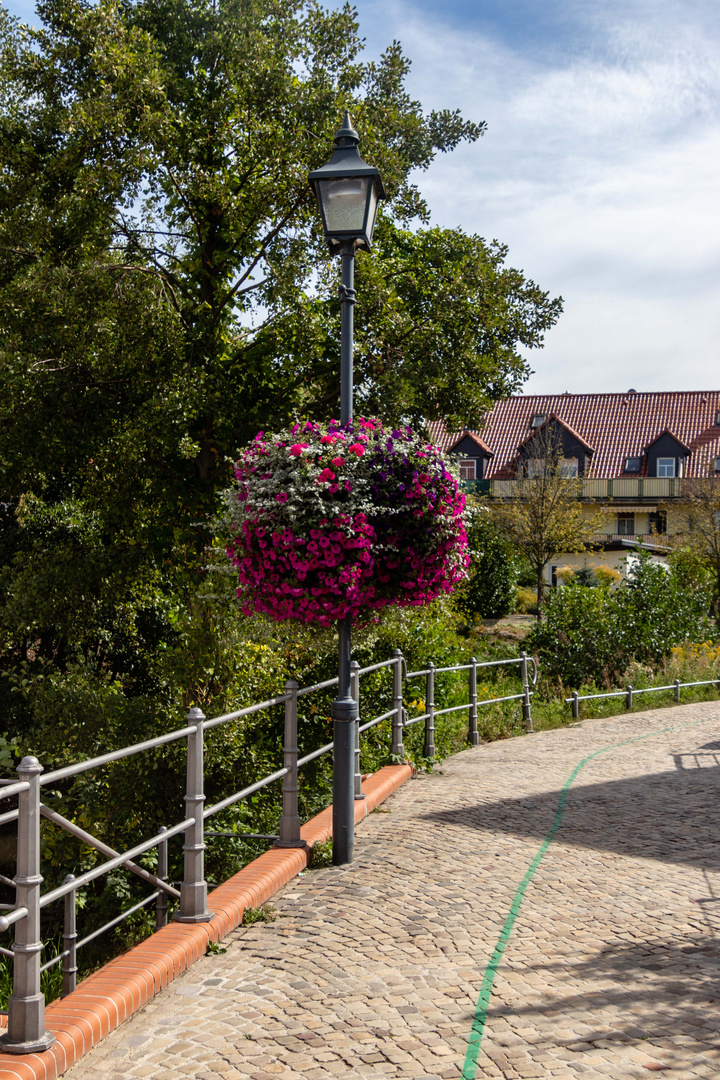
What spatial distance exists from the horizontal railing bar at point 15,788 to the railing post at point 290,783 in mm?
2834

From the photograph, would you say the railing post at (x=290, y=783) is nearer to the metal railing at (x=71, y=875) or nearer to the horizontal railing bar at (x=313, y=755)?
the metal railing at (x=71, y=875)

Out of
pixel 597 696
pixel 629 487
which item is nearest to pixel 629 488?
pixel 629 487

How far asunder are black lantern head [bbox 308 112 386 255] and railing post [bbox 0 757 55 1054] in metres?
4.18

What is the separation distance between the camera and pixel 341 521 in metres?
5.81

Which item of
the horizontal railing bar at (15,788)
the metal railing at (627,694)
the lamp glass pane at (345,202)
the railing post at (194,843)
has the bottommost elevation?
the metal railing at (627,694)

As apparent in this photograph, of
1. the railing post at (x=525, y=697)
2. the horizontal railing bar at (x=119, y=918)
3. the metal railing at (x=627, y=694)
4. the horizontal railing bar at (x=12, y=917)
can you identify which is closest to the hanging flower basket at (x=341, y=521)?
the horizontal railing bar at (x=119, y=918)

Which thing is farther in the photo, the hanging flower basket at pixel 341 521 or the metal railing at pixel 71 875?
the hanging flower basket at pixel 341 521

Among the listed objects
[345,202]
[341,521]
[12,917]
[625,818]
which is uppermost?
[345,202]

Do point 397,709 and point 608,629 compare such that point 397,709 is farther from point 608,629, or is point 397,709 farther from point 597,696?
point 608,629

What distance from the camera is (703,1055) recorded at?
3.58 meters

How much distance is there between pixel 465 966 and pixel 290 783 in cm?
201

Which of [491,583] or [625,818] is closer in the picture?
[625,818]

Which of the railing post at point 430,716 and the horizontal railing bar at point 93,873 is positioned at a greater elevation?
the horizontal railing bar at point 93,873

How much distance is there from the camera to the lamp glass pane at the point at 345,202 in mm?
6359
